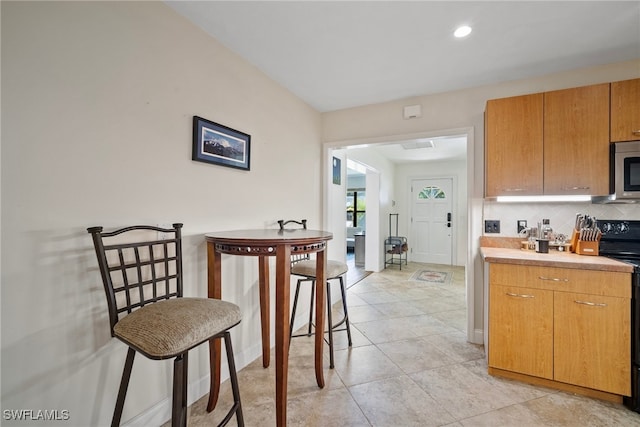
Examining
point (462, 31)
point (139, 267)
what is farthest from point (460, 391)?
point (462, 31)

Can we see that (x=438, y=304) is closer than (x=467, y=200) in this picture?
No

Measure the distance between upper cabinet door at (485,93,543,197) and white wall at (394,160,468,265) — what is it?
12.4ft

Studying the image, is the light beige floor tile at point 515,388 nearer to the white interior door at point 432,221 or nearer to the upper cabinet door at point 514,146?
the upper cabinet door at point 514,146

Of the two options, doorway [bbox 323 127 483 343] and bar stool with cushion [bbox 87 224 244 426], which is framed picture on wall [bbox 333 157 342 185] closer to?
doorway [bbox 323 127 483 343]

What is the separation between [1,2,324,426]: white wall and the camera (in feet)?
3.40

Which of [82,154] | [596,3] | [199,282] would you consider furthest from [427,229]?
[82,154]

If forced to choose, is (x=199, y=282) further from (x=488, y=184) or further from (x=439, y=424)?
(x=488, y=184)

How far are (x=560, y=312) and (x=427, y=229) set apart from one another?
15.7ft

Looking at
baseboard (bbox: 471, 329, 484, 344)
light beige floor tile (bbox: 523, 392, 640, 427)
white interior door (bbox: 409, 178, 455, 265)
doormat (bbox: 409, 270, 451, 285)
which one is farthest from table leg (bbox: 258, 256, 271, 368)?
white interior door (bbox: 409, 178, 455, 265)

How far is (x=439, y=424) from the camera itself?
1534 millimetres

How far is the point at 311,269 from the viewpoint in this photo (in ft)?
7.24

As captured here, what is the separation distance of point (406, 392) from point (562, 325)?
1145 mm

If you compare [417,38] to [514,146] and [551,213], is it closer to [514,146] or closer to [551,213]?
[514,146]

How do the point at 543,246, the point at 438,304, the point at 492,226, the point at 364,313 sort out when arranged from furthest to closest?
the point at 438,304
the point at 364,313
the point at 492,226
the point at 543,246
